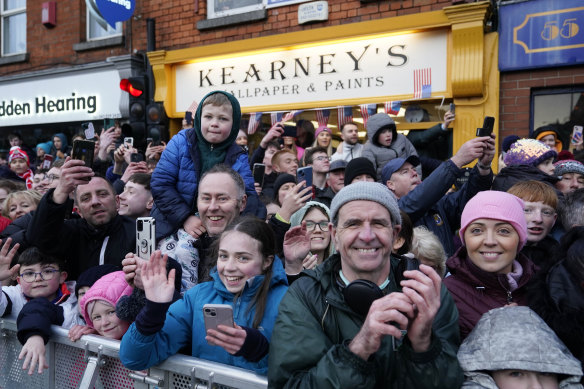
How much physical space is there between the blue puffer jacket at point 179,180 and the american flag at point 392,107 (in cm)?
428

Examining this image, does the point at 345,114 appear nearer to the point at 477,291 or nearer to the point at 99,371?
the point at 477,291

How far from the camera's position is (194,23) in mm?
8742

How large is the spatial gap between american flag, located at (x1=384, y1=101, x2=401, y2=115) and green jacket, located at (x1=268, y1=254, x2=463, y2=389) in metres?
5.57

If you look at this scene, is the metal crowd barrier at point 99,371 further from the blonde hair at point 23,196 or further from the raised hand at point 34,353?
the blonde hair at point 23,196

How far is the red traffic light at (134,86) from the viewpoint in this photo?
7430mm

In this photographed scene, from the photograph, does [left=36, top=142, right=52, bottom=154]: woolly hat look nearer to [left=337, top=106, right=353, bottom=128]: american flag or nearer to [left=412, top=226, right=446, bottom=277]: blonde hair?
[left=337, top=106, right=353, bottom=128]: american flag

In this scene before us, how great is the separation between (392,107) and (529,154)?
3.42 m

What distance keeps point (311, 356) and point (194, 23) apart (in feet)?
26.5

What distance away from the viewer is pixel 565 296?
1.81 meters

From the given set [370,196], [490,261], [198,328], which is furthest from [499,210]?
[198,328]

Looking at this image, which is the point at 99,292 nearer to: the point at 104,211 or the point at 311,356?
the point at 104,211

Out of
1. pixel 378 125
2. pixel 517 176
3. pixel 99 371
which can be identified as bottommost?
pixel 99 371

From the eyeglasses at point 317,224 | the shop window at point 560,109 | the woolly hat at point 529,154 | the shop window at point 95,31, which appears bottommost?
the eyeglasses at point 317,224

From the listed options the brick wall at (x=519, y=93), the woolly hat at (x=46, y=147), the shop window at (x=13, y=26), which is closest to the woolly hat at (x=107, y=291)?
the brick wall at (x=519, y=93)
